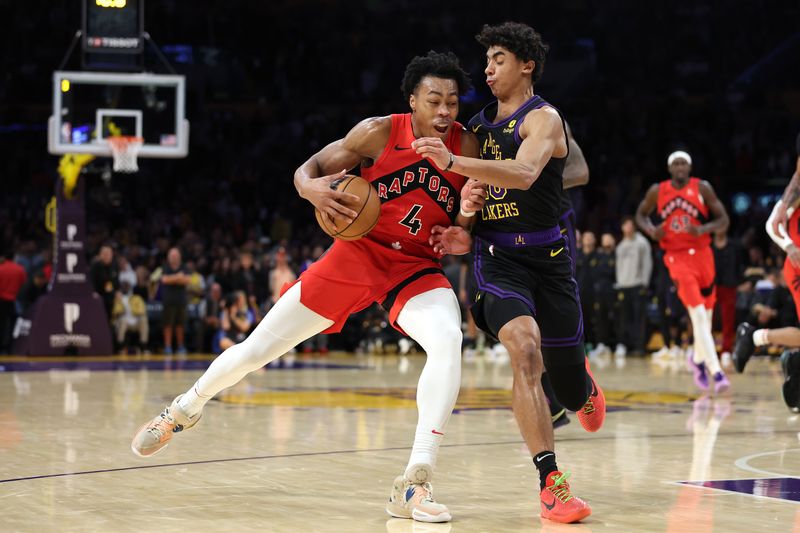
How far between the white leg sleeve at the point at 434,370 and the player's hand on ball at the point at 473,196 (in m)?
0.44

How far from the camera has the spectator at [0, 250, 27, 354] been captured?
17562 millimetres

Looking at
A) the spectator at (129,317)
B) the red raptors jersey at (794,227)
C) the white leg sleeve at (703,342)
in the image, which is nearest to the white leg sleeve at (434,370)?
the red raptors jersey at (794,227)

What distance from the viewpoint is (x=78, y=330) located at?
55.1ft

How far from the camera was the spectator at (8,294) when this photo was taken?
691 inches

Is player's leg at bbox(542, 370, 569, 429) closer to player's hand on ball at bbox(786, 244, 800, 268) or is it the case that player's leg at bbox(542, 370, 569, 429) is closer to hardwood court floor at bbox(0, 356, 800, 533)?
hardwood court floor at bbox(0, 356, 800, 533)

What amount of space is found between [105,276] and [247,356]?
12.7m

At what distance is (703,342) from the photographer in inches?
444

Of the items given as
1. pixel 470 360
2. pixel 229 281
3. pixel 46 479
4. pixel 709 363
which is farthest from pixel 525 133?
pixel 229 281

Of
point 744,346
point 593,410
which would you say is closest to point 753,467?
point 593,410

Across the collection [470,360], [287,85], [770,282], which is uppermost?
[287,85]

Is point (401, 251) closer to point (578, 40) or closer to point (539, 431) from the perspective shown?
point (539, 431)

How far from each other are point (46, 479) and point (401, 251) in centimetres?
206

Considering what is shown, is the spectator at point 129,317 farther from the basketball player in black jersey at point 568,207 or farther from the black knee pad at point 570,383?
the black knee pad at point 570,383

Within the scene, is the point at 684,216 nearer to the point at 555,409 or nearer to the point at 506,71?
the point at 555,409
